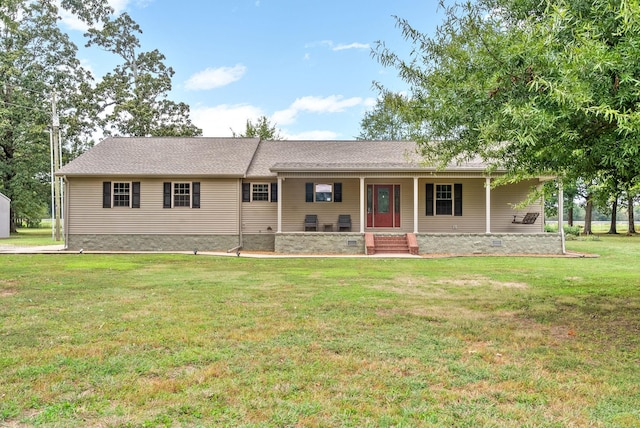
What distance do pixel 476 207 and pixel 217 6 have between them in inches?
589

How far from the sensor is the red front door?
16172 millimetres

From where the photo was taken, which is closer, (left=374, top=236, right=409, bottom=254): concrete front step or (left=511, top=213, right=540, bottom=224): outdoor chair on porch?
(left=374, top=236, right=409, bottom=254): concrete front step

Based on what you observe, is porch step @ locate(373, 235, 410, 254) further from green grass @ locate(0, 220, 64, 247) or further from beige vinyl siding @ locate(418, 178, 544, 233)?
green grass @ locate(0, 220, 64, 247)

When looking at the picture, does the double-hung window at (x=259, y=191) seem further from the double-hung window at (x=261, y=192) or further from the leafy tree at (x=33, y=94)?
the leafy tree at (x=33, y=94)

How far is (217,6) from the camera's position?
63.8 ft

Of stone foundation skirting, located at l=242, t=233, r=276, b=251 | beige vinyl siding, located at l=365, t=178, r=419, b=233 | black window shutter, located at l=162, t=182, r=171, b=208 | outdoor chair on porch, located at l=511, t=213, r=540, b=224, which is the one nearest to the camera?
outdoor chair on porch, located at l=511, t=213, r=540, b=224

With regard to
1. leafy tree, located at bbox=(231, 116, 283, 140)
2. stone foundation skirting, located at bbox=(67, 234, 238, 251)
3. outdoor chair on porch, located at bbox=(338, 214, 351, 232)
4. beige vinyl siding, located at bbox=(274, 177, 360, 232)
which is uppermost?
leafy tree, located at bbox=(231, 116, 283, 140)

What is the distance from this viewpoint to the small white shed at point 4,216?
2347 centimetres

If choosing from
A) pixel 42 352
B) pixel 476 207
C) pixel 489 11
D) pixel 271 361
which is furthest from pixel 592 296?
pixel 476 207

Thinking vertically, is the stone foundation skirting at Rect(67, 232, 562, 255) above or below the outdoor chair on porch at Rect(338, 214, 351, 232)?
below

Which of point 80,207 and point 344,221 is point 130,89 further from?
point 344,221

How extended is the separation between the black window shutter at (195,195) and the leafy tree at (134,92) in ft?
51.1

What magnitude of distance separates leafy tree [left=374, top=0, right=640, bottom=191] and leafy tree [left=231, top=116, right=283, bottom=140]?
2706cm

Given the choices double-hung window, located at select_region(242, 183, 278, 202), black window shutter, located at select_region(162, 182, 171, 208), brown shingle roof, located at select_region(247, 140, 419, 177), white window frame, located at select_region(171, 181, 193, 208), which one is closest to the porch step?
brown shingle roof, located at select_region(247, 140, 419, 177)
